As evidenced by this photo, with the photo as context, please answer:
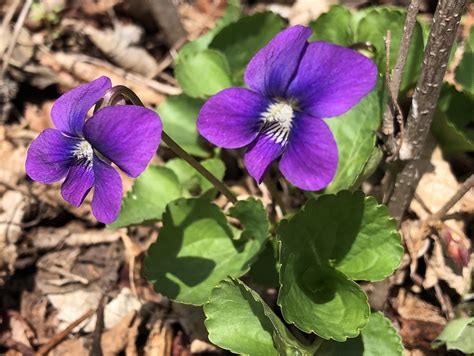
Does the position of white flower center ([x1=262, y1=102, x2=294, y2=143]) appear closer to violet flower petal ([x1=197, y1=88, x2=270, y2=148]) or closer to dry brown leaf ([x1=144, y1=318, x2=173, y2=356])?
violet flower petal ([x1=197, y1=88, x2=270, y2=148])

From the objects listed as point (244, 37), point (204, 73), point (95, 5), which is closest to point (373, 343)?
point (204, 73)

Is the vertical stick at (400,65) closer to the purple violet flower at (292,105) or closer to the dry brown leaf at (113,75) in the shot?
the purple violet flower at (292,105)

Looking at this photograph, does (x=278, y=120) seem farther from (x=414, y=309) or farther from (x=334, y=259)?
(x=414, y=309)

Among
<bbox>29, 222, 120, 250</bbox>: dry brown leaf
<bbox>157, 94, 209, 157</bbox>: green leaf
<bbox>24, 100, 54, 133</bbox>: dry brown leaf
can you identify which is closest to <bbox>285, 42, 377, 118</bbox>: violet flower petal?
<bbox>157, 94, 209, 157</bbox>: green leaf

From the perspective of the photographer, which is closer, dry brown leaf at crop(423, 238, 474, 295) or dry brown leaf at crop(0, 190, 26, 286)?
dry brown leaf at crop(423, 238, 474, 295)

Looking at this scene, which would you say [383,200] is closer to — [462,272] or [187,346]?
[462,272]

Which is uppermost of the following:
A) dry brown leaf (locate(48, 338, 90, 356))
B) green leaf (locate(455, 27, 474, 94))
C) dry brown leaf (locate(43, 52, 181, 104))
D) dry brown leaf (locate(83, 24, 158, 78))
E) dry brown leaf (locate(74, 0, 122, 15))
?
green leaf (locate(455, 27, 474, 94))
